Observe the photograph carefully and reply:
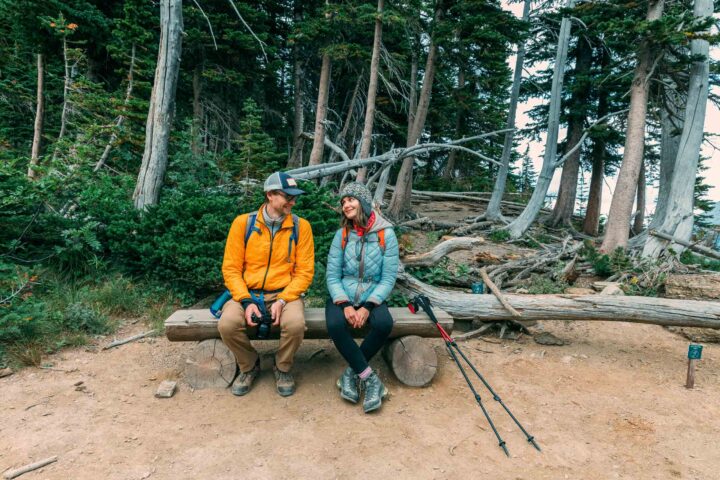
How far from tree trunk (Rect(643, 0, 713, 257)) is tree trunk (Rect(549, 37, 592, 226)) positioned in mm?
5633

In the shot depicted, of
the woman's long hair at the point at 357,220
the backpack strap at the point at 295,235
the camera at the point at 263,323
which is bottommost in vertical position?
the camera at the point at 263,323

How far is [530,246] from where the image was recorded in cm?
1215

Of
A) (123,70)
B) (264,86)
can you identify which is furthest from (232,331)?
Result: (264,86)

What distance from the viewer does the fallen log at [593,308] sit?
14.9ft

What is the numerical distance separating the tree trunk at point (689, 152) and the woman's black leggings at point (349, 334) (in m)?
8.28

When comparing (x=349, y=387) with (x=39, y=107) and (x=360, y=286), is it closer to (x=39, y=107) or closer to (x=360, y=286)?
(x=360, y=286)

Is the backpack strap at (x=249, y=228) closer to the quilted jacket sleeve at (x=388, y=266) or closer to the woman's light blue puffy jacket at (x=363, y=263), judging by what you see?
the woman's light blue puffy jacket at (x=363, y=263)

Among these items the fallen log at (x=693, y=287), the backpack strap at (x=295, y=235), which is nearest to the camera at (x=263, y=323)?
the backpack strap at (x=295, y=235)

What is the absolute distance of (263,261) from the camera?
139 inches

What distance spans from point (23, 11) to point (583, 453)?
13764 mm

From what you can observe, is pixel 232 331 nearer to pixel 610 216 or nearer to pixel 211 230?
pixel 211 230

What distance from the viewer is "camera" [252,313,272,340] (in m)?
3.29

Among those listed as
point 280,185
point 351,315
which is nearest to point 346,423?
point 351,315

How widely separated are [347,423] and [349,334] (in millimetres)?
723
